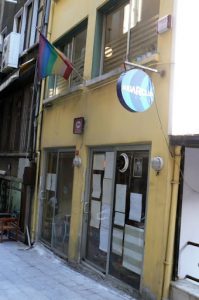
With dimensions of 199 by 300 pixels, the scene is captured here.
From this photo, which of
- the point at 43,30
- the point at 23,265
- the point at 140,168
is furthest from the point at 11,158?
the point at 140,168

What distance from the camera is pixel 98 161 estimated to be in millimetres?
8539

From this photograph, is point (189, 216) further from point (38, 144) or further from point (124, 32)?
point (38, 144)

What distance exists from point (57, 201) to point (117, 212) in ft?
9.87

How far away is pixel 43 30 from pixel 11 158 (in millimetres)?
4464

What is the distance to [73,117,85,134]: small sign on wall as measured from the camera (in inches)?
353

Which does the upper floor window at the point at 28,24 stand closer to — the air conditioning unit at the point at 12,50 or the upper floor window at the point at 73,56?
the air conditioning unit at the point at 12,50

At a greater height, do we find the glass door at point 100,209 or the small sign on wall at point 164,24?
the small sign on wall at point 164,24

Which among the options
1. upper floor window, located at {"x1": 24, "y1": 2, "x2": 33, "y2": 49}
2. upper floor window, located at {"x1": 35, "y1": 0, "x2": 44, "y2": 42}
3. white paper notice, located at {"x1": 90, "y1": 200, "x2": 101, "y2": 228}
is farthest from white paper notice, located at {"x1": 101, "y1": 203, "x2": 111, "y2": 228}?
upper floor window, located at {"x1": 24, "y1": 2, "x2": 33, "y2": 49}

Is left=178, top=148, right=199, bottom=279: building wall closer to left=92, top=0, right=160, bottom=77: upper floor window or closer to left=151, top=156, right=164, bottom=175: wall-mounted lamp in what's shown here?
left=151, top=156, right=164, bottom=175: wall-mounted lamp

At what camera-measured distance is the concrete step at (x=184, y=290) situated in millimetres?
5759

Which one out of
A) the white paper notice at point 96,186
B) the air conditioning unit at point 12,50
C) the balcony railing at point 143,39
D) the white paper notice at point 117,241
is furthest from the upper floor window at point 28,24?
the white paper notice at point 117,241

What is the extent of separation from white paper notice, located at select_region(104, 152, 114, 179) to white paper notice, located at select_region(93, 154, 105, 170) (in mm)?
168

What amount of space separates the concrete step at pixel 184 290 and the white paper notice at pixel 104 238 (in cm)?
205

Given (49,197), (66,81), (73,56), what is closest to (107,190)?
(49,197)
